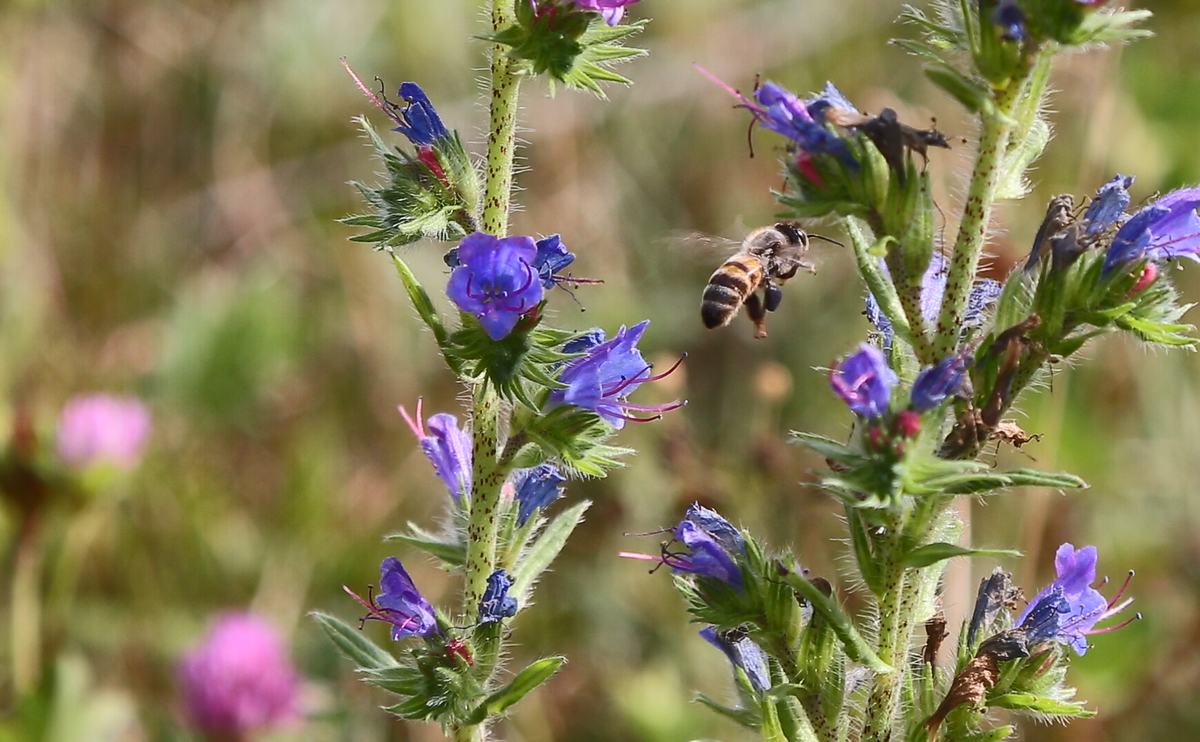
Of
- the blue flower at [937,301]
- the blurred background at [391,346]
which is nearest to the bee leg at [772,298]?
the blurred background at [391,346]

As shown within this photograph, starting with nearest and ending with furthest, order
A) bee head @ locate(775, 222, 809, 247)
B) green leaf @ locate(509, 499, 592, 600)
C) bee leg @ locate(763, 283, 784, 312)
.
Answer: green leaf @ locate(509, 499, 592, 600) → bee leg @ locate(763, 283, 784, 312) → bee head @ locate(775, 222, 809, 247)

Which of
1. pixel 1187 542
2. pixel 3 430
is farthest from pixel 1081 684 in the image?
pixel 3 430

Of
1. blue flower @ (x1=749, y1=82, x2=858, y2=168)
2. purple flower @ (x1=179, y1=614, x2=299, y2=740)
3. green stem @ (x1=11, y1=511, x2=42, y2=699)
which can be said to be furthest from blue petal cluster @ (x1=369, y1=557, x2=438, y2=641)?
green stem @ (x1=11, y1=511, x2=42, y2=699)

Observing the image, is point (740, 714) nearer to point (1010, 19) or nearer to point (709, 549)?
point (709, 549)

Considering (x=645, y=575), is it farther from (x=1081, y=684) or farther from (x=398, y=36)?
(x=398, y=36)

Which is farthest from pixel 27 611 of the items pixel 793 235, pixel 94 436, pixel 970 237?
pixel 970 237

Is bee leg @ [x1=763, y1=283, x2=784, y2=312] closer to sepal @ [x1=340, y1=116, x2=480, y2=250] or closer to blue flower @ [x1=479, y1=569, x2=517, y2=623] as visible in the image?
sepal @ [x1=340, y1=116, x2=480, y2=250]

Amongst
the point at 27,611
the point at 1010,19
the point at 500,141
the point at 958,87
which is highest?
the point at 1010,19
